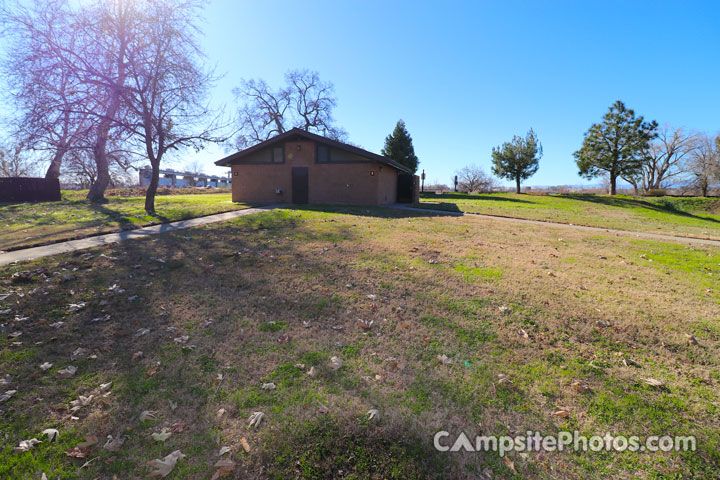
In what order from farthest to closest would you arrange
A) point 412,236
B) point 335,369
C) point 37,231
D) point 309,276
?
1. point 412,236
2. point 37,231
3. point 309,276
4. point 335,369

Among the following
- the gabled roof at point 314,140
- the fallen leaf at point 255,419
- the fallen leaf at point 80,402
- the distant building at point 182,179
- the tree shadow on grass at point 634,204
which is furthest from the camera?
the distant building at point 182,179

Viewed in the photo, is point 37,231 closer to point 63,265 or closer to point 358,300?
point 63,265

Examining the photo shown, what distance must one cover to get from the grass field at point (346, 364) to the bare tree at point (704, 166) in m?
41.9

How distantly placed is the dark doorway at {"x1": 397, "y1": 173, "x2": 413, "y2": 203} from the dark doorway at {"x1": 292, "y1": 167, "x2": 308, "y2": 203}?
25.6 feet

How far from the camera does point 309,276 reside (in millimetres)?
5574

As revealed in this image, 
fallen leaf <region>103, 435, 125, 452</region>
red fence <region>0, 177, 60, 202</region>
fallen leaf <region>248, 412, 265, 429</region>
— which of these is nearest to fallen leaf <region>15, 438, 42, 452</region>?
fallen leaf <region>103, 435, 125, 452</region>

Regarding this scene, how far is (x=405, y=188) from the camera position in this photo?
2281 cm

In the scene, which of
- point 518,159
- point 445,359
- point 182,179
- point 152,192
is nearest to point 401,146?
point 518,159

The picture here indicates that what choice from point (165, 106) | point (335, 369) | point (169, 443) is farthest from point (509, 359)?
point (165, 106)

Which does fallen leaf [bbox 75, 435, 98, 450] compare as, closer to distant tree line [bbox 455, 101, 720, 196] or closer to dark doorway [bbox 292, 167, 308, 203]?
dark doorway [bbox 292, 167, 308, 203]

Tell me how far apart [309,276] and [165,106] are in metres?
12.0

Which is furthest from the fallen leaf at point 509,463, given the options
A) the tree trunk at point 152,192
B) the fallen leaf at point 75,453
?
the tree trunk at point 152,192

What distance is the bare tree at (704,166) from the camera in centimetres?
3290

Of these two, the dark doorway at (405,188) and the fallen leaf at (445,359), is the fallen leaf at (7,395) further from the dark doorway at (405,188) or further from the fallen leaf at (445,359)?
the dark doorway at (405,188)
